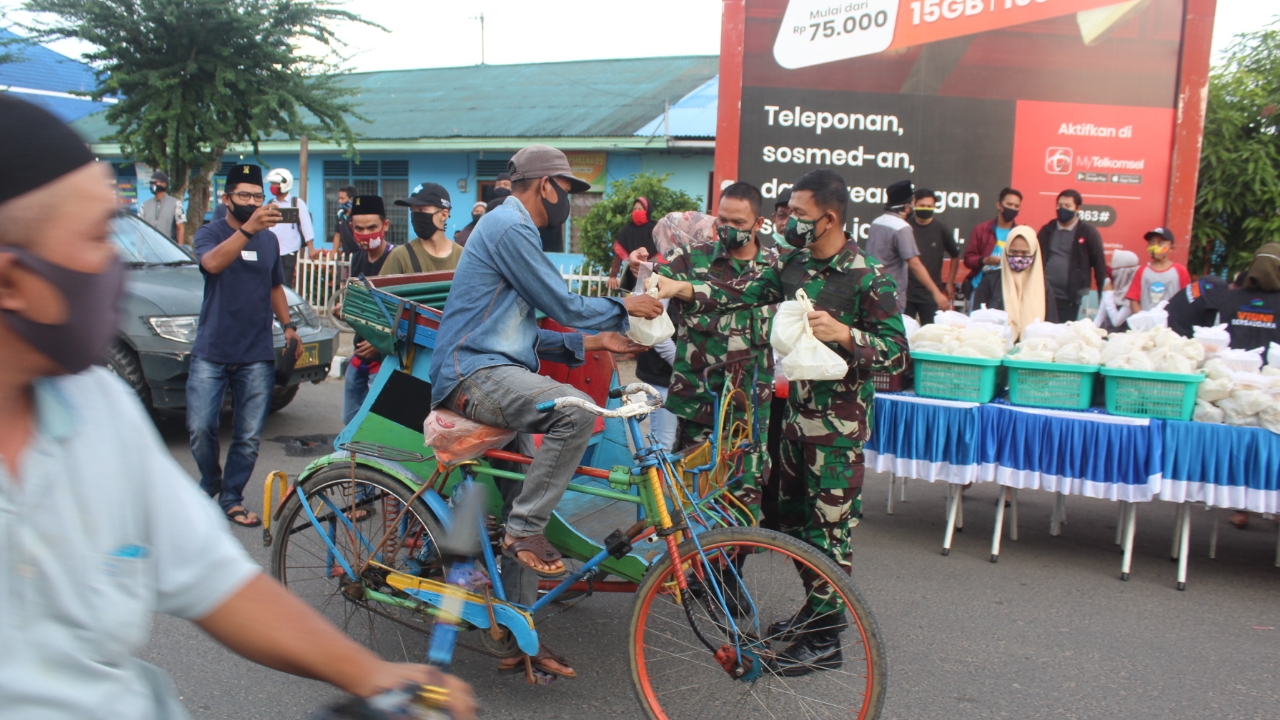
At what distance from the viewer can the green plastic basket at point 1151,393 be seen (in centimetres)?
505

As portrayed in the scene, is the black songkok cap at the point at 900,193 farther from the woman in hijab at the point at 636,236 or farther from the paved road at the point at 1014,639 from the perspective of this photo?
the paved road at the point at 1014,639

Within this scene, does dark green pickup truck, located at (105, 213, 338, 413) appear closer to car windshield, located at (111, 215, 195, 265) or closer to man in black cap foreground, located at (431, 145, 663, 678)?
car windshield, located at (111, 215, 195, 265)

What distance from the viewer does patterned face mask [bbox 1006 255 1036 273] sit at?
6824 mm

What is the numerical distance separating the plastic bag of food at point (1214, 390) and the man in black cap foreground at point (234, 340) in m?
5.06

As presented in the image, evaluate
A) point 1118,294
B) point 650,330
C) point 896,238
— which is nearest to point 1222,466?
point 650,330

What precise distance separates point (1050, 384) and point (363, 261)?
4.59 meters

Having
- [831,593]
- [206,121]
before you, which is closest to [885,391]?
[831,593]

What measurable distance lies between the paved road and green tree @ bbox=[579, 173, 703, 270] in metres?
7.67

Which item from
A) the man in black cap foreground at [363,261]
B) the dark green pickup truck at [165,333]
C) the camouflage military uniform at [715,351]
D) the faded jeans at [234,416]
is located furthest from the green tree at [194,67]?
the camouflage military uniform at [715,351]

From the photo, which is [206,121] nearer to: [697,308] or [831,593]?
[697,308]

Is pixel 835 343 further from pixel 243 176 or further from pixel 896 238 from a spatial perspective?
pixel 896 238

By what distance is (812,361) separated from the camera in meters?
3.70

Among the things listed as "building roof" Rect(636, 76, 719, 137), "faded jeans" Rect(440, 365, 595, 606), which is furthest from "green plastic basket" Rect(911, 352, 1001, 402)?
"building roof" Rect(636, 76, 719, 137)

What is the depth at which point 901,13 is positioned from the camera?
33.3 ft
